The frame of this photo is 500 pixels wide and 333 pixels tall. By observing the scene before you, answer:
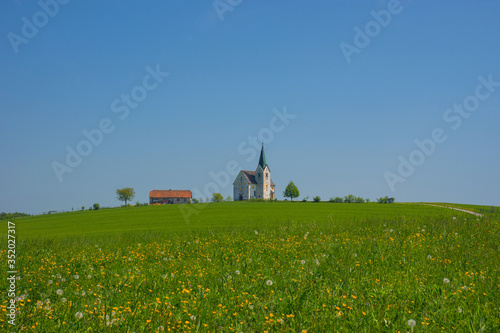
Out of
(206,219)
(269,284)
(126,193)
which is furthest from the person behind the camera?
(126,193)

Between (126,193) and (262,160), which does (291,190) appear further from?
(126,193)

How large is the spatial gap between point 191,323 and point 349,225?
10341 millimetres

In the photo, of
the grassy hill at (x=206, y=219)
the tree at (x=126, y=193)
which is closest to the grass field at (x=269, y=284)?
the grassy hill at (x=206, y=219)

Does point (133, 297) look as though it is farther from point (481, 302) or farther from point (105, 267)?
point (481, 302)

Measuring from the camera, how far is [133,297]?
617 cm

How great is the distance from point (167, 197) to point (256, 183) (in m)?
27.0

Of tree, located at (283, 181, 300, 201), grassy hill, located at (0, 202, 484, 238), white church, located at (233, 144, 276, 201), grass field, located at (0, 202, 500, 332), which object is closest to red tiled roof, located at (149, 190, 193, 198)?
white church, located at (233, 144, 276, 201)

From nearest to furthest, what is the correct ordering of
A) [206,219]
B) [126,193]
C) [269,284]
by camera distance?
1. [269,284]
2. [206,219]
3. [126,193]

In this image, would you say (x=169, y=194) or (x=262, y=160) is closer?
(x=169, y=194)

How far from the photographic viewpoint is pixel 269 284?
6258mm

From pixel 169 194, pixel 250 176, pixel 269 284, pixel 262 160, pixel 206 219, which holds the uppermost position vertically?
pixel 262 160

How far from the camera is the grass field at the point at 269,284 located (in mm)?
4949

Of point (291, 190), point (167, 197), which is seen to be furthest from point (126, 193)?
point (291, 190)

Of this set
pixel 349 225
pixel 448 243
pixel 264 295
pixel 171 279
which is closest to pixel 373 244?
pixel 448 243
